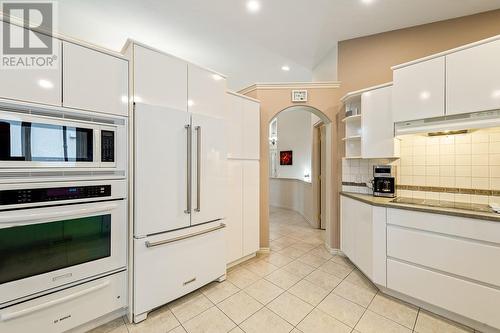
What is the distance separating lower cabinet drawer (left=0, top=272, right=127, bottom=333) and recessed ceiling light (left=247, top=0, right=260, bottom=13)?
9.94ft

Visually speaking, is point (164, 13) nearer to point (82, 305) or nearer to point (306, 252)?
point (82, 305)

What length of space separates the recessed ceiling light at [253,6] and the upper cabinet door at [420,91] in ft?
5.78

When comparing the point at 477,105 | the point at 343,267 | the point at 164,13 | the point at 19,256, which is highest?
the point at 164,13

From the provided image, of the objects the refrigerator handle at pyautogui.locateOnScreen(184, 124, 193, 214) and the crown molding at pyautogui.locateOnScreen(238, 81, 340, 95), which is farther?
the crown molding at pyautogui.locateOnScreen(238, 81, 340, 95)

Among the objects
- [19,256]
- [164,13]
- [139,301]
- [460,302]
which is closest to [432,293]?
[460,302]

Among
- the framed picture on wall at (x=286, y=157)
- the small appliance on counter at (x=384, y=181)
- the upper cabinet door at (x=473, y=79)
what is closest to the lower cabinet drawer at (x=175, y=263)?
the small appliance on counter at (x=384, y=181)

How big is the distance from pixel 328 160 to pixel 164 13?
9.84ft

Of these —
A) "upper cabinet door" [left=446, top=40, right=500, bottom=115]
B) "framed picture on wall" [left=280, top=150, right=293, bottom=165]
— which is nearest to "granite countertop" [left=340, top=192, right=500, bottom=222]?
"upper cabinet door" [left=446, top=40, right=500, bottom=115]

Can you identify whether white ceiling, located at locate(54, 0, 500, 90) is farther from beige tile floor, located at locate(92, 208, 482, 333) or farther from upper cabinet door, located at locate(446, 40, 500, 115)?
beige tile floor, located at locate(92, 208, 482, 333)

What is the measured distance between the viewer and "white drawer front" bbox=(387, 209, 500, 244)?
1.64 meters

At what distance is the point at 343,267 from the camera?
A: 2750 millimetres

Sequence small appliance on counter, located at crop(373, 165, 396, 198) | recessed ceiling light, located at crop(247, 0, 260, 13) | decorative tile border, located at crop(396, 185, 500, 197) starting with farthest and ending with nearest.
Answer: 1. small appliance on counter, located at crop(373, 165, 396, 198)
2. recessed ceiling light, located at crop(247, 0, 260, 13)
3. decorative tile border, located at crop(396, 185, 500, 197)

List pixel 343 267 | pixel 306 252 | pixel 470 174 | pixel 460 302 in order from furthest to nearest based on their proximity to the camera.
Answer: pixel 306 252, pixel 343 267, pixel 470 174, pixel 460 302

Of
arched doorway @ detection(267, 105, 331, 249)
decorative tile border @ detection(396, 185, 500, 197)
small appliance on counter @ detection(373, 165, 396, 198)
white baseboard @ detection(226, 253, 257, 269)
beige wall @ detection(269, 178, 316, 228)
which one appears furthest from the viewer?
beige wall @ detection(269, 178, 316, 228)
